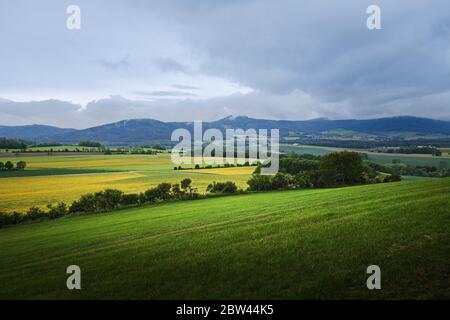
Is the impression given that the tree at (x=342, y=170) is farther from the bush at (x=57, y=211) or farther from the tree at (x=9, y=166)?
the tree at (x=9, y=166)

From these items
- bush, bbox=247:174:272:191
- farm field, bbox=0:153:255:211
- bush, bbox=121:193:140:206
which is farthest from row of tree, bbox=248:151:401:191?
bush, bbox=121:193:140:206

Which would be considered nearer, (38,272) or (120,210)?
(38,272)

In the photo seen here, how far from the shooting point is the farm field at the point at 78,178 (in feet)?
191

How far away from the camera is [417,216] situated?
16219 mm

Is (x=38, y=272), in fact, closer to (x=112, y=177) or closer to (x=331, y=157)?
(x=331, y=157)

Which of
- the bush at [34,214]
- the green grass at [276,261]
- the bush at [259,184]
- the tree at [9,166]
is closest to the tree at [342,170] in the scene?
the bush at [259,184]

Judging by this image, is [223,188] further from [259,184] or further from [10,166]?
[10,166]

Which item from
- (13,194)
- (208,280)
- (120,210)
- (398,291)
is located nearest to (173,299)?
(208,280)

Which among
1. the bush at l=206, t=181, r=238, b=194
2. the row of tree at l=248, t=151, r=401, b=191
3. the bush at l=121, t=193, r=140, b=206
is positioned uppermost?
the row of tree at l=248, t=151, r=401, b=191

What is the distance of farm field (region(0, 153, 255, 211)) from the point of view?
191ft

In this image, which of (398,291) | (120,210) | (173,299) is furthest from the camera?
(120,210)

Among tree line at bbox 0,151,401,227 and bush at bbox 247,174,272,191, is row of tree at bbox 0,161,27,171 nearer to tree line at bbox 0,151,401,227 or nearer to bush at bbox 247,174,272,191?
tree line at bbox 0,151,401,227

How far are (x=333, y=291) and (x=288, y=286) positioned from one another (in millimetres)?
1366

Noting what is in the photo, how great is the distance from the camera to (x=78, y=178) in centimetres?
7838
